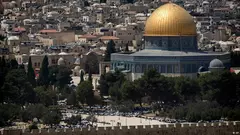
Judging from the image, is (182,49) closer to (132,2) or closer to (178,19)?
(178,19)

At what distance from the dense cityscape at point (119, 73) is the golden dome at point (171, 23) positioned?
0.07 m

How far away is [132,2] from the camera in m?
183

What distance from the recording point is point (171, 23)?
9438 cm

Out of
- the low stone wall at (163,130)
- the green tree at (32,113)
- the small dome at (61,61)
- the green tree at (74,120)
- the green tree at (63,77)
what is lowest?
the small dome at (61,61)

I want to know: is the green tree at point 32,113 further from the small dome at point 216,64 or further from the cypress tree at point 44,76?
the small dome at point 216,64

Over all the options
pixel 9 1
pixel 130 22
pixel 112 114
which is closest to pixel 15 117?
pixel 112 114

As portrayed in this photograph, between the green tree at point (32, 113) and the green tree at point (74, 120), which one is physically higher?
the green tree at point (32, 113)

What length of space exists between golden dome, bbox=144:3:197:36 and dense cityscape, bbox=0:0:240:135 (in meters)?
0.07

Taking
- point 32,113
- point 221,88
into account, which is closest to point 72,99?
point 221,88

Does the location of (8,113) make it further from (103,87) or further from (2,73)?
(103,87)

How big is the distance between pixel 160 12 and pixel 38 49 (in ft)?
73.2

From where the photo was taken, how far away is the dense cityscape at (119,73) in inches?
2719

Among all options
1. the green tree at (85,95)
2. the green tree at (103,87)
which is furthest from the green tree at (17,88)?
the green tree at (103,87)

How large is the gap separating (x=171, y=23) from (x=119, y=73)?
7.61m
